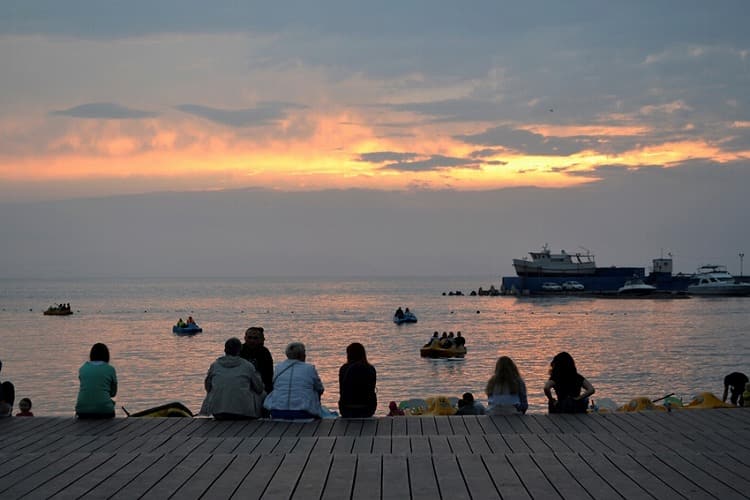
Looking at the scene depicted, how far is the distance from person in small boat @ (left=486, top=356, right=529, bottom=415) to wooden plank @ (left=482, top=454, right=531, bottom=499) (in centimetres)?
427

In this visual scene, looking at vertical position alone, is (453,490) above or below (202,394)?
above

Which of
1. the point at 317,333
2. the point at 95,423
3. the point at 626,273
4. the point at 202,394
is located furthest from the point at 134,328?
the point at 626,273

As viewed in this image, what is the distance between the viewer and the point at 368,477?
737 centimetres

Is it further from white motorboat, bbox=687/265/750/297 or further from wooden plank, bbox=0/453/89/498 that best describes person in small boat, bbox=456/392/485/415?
white motorboat, bbox=687/265/750/297

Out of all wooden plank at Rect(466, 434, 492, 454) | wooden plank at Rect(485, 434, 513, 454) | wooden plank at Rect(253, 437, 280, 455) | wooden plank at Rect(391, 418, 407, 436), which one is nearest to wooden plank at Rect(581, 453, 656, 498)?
wooden plank at Rect(485, 434, 513, 454)

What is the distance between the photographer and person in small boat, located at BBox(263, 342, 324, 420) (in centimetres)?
1149

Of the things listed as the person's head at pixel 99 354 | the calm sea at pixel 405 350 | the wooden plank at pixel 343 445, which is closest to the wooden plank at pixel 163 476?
the wooden plank at pixel 343 445

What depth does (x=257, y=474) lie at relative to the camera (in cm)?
754

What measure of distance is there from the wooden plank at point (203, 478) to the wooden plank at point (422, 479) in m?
1.70

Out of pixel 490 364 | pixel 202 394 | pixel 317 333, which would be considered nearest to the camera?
pixel 202 394

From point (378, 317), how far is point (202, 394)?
68.2 meters

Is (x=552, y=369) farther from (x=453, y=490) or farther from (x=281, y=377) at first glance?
(x=453, y=490)

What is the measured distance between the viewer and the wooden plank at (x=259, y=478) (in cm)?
690

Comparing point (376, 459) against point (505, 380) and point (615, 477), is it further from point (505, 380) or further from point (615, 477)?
point (505, 380)
